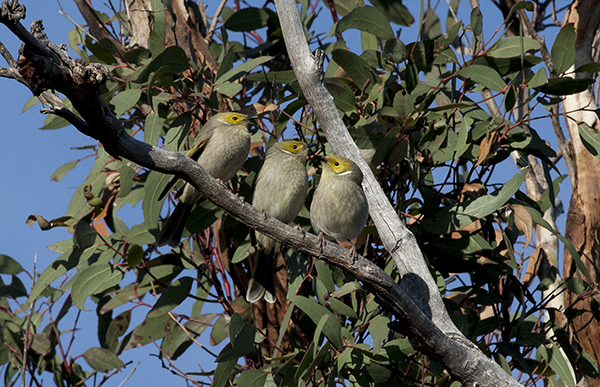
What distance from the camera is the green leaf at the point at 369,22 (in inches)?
124

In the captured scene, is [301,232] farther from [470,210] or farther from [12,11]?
[12,11]

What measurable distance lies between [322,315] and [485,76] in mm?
1449

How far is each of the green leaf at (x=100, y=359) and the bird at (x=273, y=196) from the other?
120cm

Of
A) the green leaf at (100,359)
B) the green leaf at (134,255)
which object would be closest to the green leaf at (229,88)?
the green leaf at (134,255)

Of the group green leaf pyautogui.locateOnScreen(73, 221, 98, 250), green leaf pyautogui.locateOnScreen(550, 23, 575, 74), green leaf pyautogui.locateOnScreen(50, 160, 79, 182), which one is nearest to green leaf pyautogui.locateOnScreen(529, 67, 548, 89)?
green leaf pyautogui.locateOnScreen(550, 23, 575, 74)

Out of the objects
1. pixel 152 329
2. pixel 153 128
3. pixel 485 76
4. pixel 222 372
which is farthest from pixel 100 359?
pixel 485 76

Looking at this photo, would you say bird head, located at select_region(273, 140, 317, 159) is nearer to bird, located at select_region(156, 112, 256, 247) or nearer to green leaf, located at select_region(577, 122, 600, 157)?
bird, located at select_region(156, 112, 256, 247)

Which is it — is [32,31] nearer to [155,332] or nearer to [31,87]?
[31,87]

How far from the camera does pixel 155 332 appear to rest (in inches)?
146

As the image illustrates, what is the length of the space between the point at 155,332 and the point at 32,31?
7.51 ft

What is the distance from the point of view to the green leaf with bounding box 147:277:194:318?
136 inches

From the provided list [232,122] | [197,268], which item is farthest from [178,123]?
[197,268]

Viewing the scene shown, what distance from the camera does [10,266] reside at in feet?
13.1

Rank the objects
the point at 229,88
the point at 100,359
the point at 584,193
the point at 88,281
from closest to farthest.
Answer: the point at 229,88 < the point at 88,281 < the point at 100,359 < the point at 584,193
